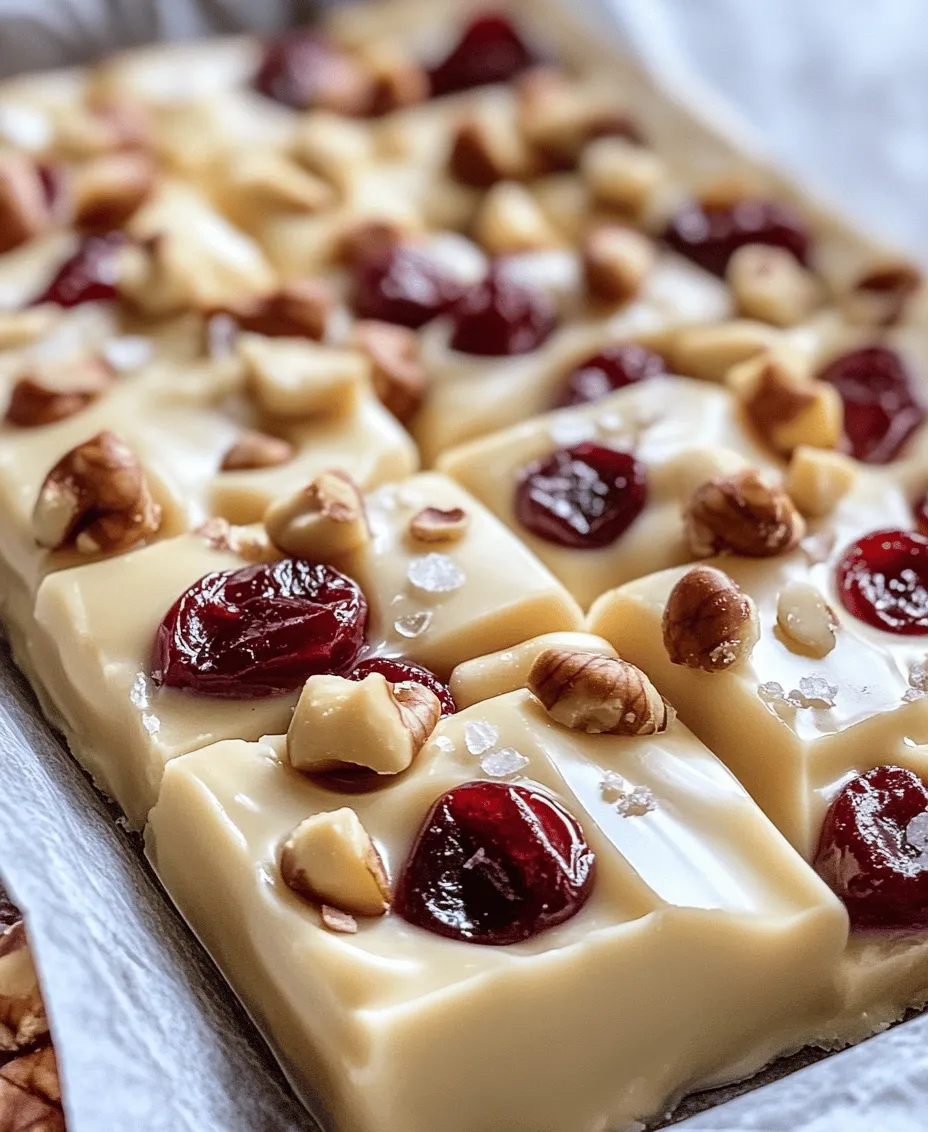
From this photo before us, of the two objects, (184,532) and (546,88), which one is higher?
(546,88)

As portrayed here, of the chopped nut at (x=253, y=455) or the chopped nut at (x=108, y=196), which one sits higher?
the chopped nut at (x=108, y=196)

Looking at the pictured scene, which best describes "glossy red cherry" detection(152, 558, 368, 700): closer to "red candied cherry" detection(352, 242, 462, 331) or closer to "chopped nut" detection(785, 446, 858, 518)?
"chopped nut" detection(785, 446, 858, 518)

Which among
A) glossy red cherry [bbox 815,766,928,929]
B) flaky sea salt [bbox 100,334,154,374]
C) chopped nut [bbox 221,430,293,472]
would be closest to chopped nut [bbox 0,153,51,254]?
flaky sea salt [bbox 100,334,154,374]

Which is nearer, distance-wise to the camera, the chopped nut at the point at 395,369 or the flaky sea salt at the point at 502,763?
the flaky sea salt at the point at 502,763

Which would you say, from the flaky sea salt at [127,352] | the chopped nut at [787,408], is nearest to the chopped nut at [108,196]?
the flaky sea salt at [127,352]

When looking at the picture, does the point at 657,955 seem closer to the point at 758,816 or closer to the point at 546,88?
the point at 758,816

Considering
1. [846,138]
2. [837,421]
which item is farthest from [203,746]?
[846,138]

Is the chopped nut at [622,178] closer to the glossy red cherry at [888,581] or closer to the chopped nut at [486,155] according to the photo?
the chopped nut at [486,155]

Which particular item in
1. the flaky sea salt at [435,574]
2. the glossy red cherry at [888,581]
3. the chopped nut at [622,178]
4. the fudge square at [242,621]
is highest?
the chopped nut at [622,178]
